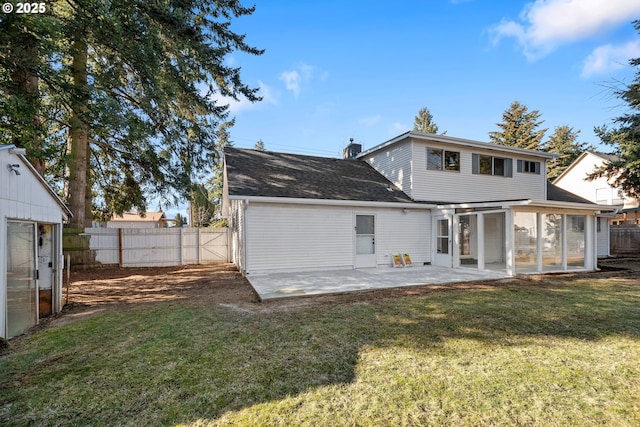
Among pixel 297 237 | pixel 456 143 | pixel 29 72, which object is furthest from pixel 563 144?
pixel 29 72

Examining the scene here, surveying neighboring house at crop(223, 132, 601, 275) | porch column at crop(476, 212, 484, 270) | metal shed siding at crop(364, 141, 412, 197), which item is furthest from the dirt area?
metal shed siding at crop(364, 141, 412, 197)

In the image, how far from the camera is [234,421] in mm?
2465

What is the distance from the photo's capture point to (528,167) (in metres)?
14.1

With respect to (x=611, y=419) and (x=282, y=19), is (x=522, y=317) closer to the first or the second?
(x=611, y=419)

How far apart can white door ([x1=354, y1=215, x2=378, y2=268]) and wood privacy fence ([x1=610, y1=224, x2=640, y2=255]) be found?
662 inches

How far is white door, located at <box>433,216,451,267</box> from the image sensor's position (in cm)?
1128

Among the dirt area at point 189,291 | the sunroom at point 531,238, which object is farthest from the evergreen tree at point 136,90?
the sunroom at point 531,238

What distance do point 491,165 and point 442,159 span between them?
2689 mm

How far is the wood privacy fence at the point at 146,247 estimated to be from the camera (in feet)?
39.8

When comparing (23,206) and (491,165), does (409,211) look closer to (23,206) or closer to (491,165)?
(491,165)

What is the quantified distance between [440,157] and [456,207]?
8.73 feet

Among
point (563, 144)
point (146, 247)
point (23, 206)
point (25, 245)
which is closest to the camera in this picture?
point (23, 206)

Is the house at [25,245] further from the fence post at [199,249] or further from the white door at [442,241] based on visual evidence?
the white door at [442,241]

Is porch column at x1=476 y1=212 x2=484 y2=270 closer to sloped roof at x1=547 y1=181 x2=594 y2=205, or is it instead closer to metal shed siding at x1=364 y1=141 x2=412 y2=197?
metal shed siding at x1=364 y1=141 x2=412 y2=197
